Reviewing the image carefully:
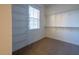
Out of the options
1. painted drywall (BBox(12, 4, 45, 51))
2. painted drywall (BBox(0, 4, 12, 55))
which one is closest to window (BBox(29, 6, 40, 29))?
painted drywall (BBox(12, 4, 45, 51))

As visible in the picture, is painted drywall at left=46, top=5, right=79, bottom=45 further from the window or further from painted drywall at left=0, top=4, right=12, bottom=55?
painted drywall at left=0, top=4, right=12, bottom=55

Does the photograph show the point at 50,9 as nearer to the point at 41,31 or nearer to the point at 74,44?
the point at 41,31

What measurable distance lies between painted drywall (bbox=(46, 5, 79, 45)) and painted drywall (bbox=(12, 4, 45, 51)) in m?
0.09

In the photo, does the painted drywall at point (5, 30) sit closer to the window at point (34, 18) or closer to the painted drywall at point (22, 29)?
the painted drywall at point (22, 29)

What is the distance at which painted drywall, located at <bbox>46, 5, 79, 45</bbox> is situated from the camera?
151cm

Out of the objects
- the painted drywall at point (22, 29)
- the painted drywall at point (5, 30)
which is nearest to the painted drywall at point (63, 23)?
the painted drywall at point (22, 29)

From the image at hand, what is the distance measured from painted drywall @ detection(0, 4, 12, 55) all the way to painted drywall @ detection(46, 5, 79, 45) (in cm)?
42

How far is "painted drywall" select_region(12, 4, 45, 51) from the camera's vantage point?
1.51 meters

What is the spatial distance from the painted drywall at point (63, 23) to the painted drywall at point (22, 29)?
9cm

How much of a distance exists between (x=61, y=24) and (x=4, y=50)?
70 centimetres

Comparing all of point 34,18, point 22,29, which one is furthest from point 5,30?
point 34,18

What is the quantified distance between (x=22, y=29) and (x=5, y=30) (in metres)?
0.19
